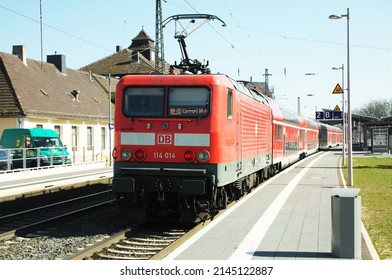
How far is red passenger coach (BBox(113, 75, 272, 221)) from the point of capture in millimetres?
11211

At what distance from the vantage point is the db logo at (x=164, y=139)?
11359 mm

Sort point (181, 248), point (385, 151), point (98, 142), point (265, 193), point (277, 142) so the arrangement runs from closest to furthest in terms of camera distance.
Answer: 1. point (181, 248)
2. point (265, 193)
3. point (277, 142)
4. point (98, 142)
5. point (385, 151)

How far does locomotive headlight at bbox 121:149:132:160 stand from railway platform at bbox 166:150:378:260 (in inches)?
85.0

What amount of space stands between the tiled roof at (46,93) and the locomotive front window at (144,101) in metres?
22.9

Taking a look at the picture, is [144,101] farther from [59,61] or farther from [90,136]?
[59,61]

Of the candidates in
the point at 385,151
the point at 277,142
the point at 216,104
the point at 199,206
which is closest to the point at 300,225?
the point at 199,206

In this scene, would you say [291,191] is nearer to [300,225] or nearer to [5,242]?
[300,225]

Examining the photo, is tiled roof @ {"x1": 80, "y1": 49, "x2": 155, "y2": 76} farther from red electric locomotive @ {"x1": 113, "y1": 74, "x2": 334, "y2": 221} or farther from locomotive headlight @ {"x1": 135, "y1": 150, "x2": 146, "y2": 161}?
locomotive headlight @ {"x1": 135, "y1": 150, "x2": 146, "y2": 161}

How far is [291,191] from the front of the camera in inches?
720

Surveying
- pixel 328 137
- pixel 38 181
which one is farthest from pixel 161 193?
pixel 328 137

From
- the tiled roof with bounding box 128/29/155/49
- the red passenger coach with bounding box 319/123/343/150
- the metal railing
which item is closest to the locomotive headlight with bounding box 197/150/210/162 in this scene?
the metal railing

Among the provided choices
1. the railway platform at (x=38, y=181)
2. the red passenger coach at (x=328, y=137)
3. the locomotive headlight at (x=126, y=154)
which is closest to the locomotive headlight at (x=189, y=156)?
the locomotive headlight at (x=126, y=154)

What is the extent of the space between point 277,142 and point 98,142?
72.1 ft

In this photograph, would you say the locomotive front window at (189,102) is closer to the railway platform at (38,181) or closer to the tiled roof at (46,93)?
the railway platform at (38,181)
